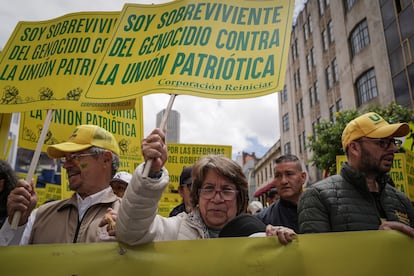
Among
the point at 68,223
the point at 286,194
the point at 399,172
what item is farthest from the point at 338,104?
the point at 68,223

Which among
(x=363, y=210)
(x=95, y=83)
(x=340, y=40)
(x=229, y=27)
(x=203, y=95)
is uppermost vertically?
(x=340, y=40)

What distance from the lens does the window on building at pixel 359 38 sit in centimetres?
1992

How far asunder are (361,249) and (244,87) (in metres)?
1.05

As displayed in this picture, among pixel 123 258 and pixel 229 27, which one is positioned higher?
pixel 229 27

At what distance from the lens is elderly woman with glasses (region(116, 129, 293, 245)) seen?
165 centimetres

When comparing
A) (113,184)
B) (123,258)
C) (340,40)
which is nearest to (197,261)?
(123,258)

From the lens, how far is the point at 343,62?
22.9 m

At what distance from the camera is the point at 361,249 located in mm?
1890

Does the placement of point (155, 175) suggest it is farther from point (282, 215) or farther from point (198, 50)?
point (282, 215)

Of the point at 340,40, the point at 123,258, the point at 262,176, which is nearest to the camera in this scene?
the point at 123,258

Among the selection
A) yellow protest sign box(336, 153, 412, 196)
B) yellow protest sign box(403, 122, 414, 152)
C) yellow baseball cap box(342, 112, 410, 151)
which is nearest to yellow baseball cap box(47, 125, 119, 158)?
yellow baseball cap box(342, 112, 410, 151)

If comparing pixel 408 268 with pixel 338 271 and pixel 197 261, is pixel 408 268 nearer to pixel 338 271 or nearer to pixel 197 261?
pixel 338 271

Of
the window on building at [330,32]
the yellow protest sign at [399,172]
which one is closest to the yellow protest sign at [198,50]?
the yellow protest sign at [399,172]

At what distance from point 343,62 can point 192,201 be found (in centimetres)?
2286
